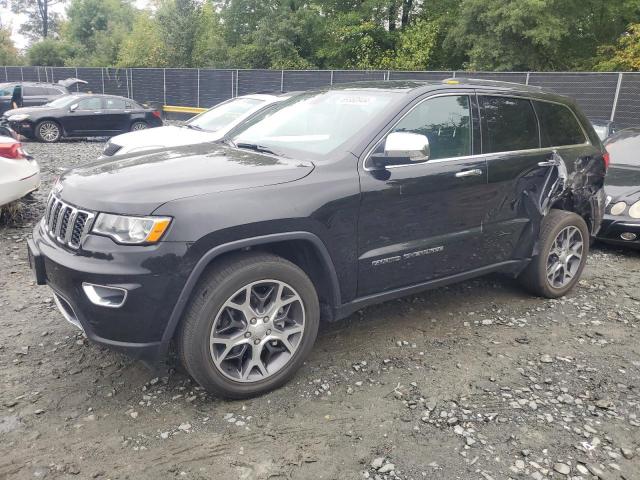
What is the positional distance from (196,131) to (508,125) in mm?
5531

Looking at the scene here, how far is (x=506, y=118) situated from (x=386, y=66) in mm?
23088

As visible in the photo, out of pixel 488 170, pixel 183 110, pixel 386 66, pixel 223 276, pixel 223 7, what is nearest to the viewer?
pixel 223 276

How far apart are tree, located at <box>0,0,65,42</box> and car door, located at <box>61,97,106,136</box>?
5484 centimetres

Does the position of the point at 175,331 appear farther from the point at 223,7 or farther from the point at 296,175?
the point at 223,7

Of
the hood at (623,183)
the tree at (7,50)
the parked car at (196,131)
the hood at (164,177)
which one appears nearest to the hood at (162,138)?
the parked car at (196,131)

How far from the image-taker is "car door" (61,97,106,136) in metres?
14.9

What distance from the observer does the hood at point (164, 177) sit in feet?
9.23

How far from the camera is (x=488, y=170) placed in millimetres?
3973

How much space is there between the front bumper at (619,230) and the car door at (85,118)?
527 inches

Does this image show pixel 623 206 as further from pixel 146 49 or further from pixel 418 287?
pixel 146 49

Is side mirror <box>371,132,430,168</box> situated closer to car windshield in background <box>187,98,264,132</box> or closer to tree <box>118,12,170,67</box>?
car windshield in background <box>187,98,264,132</box>

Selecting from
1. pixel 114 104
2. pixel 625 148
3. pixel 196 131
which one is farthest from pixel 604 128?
pixel 114 104

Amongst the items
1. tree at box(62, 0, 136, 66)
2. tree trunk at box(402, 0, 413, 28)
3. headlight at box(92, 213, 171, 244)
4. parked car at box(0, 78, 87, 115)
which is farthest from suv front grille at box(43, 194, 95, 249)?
tree at box(62, 0, 136, 66)

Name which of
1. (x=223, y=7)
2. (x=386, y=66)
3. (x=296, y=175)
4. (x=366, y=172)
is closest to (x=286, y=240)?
(x=296, y=175)
